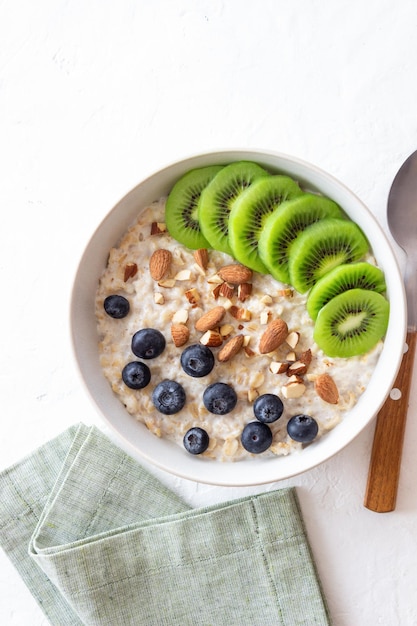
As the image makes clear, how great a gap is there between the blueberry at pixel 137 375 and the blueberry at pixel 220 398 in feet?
0.54

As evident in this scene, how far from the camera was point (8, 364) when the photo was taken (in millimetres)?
2055

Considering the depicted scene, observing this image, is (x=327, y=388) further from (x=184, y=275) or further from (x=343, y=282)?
(x=184, y=275)

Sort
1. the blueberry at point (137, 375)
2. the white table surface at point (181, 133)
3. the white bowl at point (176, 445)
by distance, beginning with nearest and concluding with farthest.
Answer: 1. the white bowl at point (176, 445)
2. the blueberry at point (137, 375)
3. the white table surface at point (181, 133)

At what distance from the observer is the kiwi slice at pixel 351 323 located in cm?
172

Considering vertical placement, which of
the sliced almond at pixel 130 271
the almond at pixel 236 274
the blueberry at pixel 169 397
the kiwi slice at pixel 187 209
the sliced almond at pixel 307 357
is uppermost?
the kiwi slice at pixel 187 209

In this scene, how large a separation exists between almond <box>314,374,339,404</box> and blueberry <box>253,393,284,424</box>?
0.34 ft

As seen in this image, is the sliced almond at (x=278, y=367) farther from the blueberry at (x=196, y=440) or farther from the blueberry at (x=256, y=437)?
the blueberry at (x=196, y=440)

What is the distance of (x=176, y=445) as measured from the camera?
1.86 meters

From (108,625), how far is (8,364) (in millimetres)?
812

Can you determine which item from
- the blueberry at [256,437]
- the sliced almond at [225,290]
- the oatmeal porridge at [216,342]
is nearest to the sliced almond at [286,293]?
the oatmeal porridge at [216,342]

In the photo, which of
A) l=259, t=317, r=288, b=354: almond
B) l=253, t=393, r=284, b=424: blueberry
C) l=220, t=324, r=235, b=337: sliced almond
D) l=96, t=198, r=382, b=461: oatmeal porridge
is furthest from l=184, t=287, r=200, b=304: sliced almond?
l=253, t=393, r=284, b=424: blueberry

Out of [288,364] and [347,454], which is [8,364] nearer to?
[288,364]

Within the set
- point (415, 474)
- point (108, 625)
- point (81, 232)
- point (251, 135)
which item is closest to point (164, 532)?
point (108, 625)

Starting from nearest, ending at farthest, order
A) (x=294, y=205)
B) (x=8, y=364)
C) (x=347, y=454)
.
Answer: (x=294, y=205)
(x=347, y=454)
(x=8, y=364)
